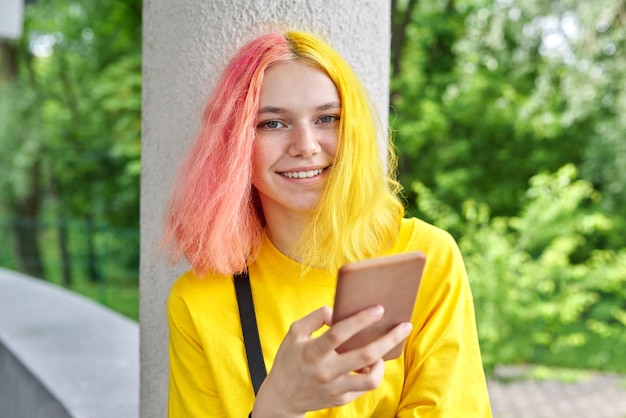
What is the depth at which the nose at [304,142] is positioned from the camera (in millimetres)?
1438

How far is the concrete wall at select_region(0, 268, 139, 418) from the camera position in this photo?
2.56 metres

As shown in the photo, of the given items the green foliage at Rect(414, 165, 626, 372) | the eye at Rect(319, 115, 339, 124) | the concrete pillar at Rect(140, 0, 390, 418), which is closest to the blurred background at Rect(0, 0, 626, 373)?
the green foliage at Rect(414, 165, 626, 372)

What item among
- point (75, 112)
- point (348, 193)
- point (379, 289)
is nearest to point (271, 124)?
point (348, 193)

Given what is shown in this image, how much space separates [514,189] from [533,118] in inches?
107

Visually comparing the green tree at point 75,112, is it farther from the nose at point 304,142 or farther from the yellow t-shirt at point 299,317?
the nose at point 304,142

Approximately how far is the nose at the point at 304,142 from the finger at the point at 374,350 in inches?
18.5

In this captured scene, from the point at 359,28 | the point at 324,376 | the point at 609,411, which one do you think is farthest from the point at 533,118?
the point at 324,376

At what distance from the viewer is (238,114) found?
4.84 feet

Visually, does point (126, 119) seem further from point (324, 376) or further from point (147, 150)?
point (324, 376)

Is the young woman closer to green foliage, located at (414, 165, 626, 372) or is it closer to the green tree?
green foliage, located at (414, 165, 626, 372)

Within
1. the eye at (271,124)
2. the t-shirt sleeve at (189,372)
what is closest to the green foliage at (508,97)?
the eye at (271,124)

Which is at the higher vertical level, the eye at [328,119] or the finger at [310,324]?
the eye at [328,119]

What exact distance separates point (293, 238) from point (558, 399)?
27.5ft

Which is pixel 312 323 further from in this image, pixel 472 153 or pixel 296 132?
pixel 472 153
